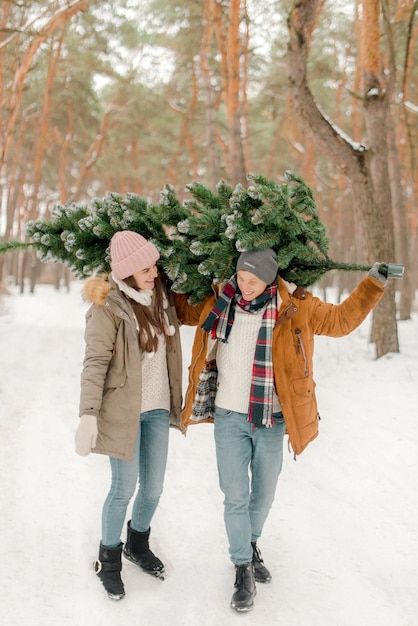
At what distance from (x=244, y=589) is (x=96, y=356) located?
141 centimetres

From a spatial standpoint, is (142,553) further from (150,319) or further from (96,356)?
(150,319)

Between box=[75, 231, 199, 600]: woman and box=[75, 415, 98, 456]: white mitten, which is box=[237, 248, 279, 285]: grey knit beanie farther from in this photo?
box=[75, 415, 98, 456]: white mitten

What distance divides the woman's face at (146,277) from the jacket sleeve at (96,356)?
0.23 meters

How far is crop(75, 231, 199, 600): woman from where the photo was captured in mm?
2623

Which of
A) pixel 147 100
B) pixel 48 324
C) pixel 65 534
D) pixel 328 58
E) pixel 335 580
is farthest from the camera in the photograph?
pixel 147 100

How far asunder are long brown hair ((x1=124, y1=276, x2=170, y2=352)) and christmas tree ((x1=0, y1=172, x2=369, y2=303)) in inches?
5.5

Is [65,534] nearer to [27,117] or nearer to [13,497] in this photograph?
[13,497]

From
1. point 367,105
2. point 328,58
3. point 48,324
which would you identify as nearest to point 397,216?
point 367,105

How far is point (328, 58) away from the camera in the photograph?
47.6 ft

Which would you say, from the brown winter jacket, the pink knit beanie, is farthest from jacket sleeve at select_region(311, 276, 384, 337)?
the pink knit beanie

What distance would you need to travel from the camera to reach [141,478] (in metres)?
2.98

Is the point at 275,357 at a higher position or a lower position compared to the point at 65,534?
higher

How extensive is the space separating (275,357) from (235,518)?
881 millimetres

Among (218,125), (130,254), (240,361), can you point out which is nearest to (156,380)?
(240,361)
